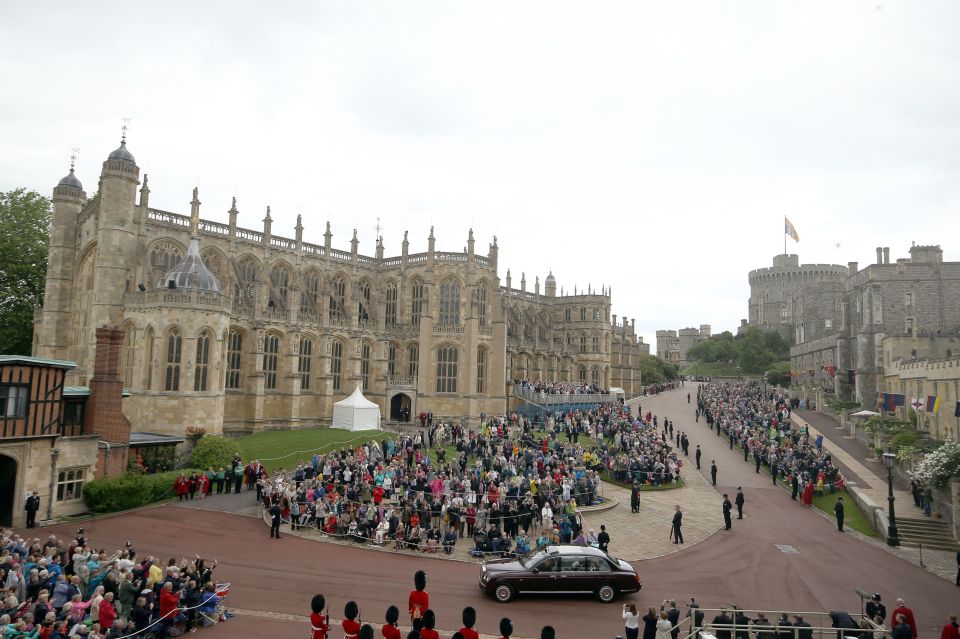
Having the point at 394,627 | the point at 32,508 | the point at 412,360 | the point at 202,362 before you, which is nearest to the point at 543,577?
the point at 394,627

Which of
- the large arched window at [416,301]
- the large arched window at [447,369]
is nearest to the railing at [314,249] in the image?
the large arched window at [416,301]

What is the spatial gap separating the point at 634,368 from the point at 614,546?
194ft

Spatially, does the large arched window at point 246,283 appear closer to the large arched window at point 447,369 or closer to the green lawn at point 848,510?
the large arched window at point 447,369

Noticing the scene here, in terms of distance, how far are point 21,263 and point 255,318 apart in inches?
795

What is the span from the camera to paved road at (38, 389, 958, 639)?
47.8 ft

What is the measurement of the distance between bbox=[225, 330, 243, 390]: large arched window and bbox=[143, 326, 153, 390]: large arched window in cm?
660

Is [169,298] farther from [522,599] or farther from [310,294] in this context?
[522,599]

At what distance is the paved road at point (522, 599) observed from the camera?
14.6 m

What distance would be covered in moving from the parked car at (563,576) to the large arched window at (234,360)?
31349mm

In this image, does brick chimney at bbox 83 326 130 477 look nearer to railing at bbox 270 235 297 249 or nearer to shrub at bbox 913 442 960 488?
railing at bbox 270 235 297 249

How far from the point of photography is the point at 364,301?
2114 inches

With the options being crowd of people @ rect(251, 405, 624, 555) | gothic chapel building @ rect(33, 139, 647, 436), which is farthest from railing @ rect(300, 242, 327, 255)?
crowd of people @ rect(251, 405, 624, 555)

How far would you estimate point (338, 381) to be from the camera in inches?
1921

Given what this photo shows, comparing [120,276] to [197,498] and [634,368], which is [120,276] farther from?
[634,368]
